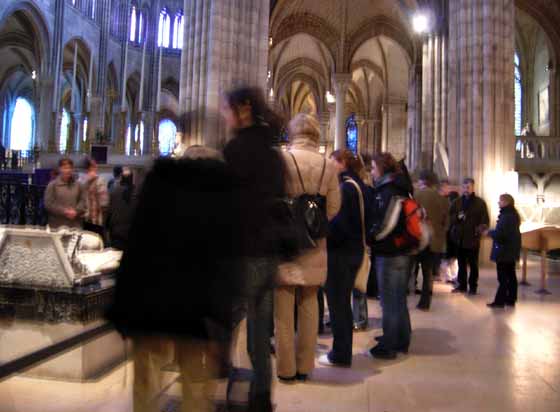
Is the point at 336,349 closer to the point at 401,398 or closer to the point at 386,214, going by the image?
the point at 401,398

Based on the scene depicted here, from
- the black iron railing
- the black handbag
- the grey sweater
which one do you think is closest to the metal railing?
the black iron railing

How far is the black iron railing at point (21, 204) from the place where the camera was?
7.86 metres

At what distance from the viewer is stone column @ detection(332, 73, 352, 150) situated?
88.5ft

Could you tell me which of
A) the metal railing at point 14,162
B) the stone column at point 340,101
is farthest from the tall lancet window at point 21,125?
the stone column at point 340,101

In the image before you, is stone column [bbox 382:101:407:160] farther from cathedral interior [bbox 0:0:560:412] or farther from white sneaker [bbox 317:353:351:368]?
white sneaker [bbox 317:353:351:368]

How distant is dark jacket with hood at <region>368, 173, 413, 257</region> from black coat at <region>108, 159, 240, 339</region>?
2677 millimetres

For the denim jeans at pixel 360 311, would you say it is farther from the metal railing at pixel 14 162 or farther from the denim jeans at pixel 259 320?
the metal railing at pixel 14 162

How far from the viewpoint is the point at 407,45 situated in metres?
27.2

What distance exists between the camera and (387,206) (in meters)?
4.08

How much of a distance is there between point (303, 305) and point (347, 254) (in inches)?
26.3

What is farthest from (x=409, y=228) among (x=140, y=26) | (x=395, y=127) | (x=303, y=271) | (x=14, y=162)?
(x=140, y=26)

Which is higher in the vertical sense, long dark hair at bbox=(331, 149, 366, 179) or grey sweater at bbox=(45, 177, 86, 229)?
long dark hair at bbox=(331, 149, 366, 179)

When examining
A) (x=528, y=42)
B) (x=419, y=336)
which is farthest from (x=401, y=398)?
→ (x=528, y=42)

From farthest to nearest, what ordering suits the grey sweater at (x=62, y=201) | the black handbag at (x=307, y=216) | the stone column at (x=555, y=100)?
the stone column at (x=555, y=100) < the grey sweater at (x=62, y=201) < the black handbag at (x=307, y=216)
